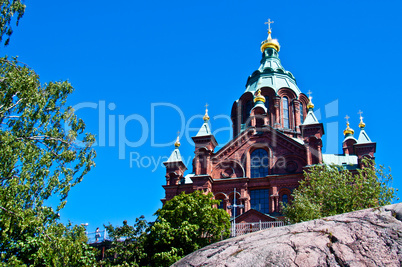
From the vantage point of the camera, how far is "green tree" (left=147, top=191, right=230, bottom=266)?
26.0 metres

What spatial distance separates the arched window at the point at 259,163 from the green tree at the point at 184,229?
9.22 meters

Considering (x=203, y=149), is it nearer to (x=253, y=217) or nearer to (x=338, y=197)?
(x=253, y=217)

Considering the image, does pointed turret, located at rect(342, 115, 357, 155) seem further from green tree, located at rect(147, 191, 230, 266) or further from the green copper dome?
green tree, located at rect(147, 191, 230, 266)

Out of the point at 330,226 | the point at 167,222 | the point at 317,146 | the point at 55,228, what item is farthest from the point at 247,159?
the point at 330,226

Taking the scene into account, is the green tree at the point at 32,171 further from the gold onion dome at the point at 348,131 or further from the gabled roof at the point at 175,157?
the gold onion dome at the point at 348,131

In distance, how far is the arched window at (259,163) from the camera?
36.9m

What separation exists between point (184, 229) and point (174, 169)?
13032 mm

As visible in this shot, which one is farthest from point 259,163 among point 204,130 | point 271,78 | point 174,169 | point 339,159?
point 271,78

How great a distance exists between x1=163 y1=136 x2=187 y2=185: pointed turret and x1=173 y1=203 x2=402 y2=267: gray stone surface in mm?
25296

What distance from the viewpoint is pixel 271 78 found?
47250 mm

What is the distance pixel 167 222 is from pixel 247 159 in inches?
484

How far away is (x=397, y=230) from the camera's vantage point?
12.0 metres

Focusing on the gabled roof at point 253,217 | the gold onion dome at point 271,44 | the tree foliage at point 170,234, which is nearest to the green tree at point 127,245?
the tree foliage at point 170,234

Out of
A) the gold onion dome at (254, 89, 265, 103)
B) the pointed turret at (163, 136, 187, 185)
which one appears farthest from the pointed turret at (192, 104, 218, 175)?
the gold onion dome at (254, 89, 265, 103)
